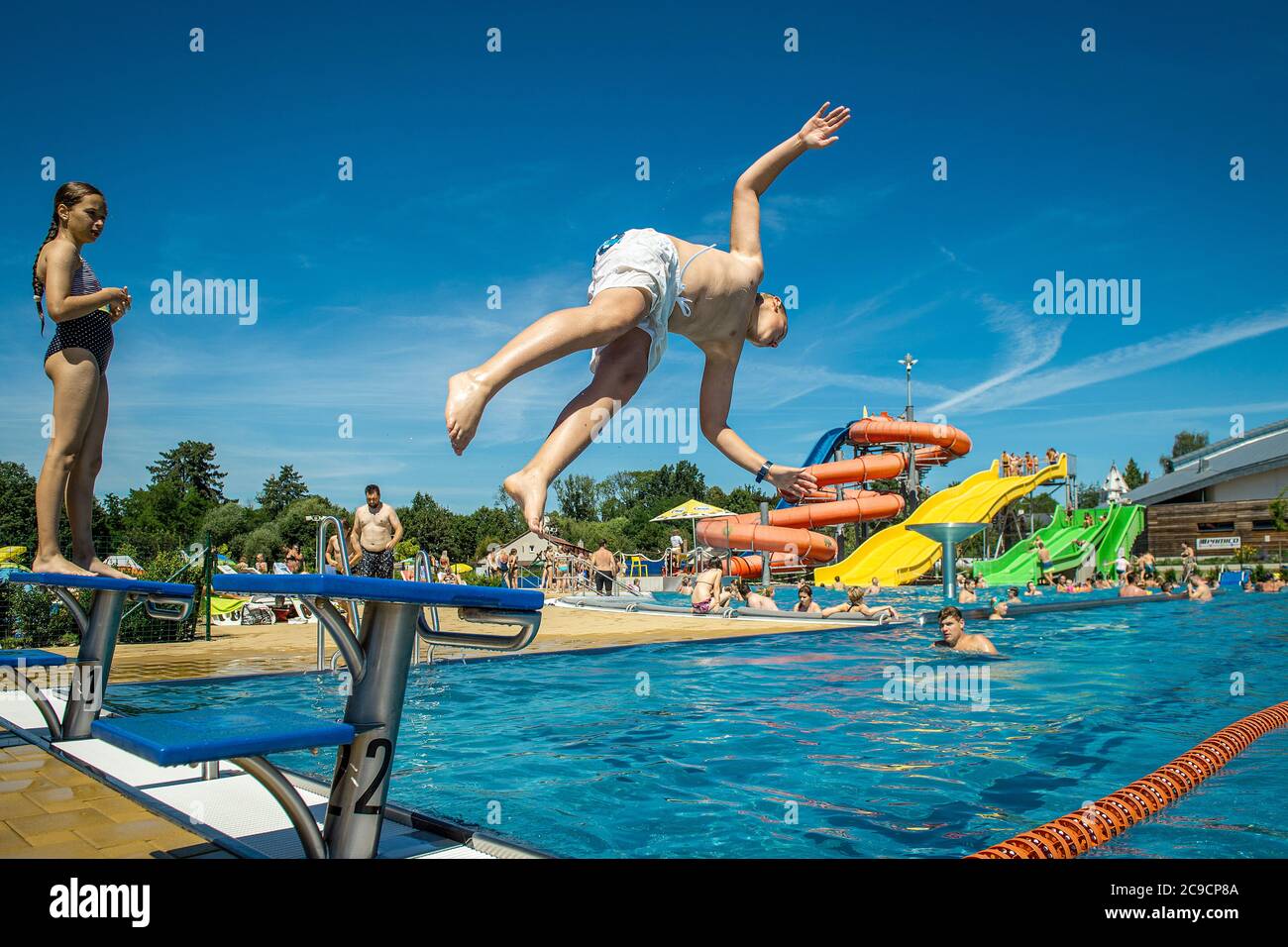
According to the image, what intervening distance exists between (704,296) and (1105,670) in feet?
32.2

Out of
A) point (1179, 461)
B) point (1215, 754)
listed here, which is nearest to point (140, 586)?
point (1215, 754)

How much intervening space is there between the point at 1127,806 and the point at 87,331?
5312mm

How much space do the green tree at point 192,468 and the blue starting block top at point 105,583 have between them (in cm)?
8080

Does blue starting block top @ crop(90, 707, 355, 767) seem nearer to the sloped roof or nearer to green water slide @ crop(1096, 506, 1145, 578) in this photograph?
green water slide @ crop(1096, 506, 1145, 578)

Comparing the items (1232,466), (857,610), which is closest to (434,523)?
(857,610)

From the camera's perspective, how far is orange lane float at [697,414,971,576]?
26.3 metres

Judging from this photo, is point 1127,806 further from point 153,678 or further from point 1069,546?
point 1069,546

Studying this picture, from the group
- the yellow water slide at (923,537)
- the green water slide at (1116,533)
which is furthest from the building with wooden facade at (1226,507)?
the yellow water slide at (923,537)

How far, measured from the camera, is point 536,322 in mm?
2078

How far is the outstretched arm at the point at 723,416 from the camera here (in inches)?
111

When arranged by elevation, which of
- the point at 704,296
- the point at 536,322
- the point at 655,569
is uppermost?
the point at 704,296

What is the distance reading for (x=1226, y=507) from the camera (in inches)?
1615

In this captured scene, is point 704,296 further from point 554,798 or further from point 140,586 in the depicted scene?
point 554,798

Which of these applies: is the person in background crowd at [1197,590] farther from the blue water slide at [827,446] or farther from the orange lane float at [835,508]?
the blue water slide at [827,446]
